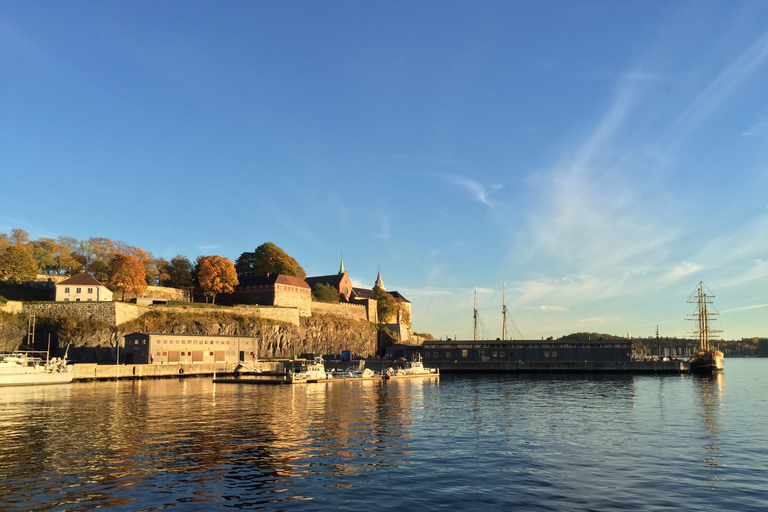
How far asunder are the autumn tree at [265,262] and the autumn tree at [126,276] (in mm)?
39205

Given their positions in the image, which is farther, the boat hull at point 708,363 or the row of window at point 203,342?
the boat hull at point 708,363

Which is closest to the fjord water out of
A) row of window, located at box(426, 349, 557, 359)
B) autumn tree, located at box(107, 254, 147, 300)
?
row of window, located at box(426, 349, 557, 359)

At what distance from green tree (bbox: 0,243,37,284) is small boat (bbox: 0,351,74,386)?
123ft

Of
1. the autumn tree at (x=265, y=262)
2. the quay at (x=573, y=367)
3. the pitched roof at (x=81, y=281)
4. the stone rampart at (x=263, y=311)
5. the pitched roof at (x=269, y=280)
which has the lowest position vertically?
the quay at (x=573, y=367)

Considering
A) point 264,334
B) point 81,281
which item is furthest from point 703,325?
point 81,281

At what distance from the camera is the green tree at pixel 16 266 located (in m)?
114

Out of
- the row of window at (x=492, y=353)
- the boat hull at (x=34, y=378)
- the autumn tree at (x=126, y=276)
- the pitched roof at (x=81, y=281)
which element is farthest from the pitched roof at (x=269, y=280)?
the boat hull at (x=34, y=378)

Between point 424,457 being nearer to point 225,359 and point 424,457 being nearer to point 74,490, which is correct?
point 74,490

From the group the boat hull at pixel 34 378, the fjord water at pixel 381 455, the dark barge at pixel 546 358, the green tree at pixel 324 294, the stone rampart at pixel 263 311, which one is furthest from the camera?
the green tree at pixel 324 294

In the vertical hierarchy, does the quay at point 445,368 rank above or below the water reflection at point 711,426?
below

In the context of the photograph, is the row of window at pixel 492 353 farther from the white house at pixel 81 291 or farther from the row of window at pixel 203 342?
the white house at pixel 81 291

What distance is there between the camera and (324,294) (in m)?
164

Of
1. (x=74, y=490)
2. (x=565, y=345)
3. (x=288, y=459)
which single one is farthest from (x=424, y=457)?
(x=565, y=345)

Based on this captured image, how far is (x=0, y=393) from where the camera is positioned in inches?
Result: 2635
